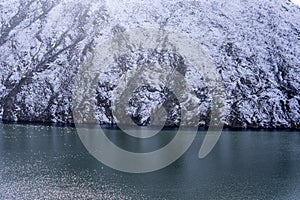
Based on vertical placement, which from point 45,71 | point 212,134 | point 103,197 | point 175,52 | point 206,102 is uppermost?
point 175,52

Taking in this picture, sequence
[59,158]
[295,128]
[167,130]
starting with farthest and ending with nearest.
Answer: [295,128] → [167,130] → [59,158]

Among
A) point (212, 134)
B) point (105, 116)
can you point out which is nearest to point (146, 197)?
point (212, 134)

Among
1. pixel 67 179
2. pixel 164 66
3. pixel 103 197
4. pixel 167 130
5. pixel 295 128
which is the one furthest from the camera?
pixel 164 66

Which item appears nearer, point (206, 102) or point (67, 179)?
point (67, 179)

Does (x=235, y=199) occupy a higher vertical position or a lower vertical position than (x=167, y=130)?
lower

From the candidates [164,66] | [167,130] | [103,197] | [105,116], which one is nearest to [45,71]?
[105,116]

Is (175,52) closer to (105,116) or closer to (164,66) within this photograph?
(164,66)
